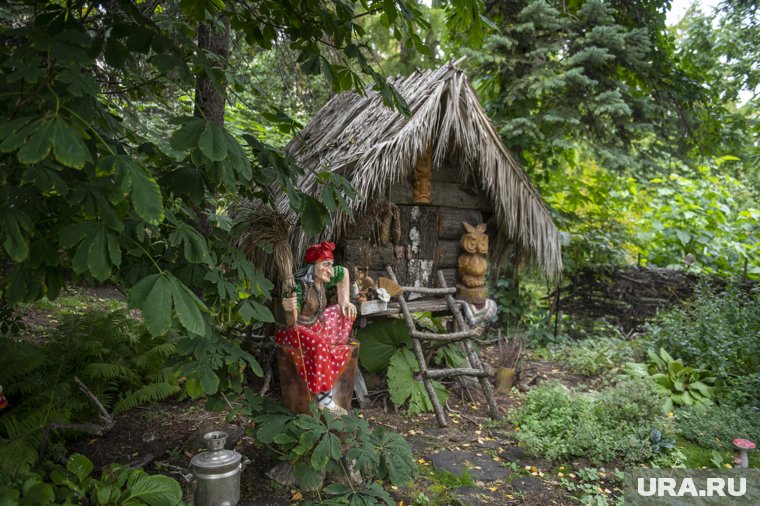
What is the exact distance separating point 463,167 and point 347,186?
10.1 ft

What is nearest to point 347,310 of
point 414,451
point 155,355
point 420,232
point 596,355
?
point 414,451

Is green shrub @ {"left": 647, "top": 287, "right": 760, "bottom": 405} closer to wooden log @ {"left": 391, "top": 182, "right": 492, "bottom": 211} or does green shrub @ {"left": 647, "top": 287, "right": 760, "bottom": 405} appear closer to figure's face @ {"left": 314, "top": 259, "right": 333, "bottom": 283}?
wooden log @ {"left": 391, "top": 182, "right": 492, "bottom": 211}

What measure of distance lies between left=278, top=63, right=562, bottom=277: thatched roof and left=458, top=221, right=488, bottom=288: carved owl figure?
39 cm

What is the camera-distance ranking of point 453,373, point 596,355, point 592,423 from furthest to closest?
point 596,355, point 453,373, point 592,423

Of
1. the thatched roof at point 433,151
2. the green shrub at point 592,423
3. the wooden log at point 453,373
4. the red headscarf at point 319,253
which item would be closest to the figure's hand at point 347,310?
the red headscarf at point 319,253

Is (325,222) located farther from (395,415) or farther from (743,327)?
(743,327)

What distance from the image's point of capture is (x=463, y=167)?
17.9 ft

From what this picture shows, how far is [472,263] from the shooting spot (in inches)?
217

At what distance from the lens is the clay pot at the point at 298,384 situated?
371 centimetres

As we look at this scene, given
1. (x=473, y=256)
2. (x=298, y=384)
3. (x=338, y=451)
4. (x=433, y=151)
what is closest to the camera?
(x=338, y=451)

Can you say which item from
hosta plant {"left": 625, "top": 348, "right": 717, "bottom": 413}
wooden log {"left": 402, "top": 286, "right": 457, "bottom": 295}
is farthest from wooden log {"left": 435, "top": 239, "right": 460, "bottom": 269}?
hosta plant {"left": 625, "top": 348, "right": 717, "bottom": 413}

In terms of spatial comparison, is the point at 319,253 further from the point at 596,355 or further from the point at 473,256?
the point at 596,355

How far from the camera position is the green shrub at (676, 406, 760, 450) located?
4.29 metres

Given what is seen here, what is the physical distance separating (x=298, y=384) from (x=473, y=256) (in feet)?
8.75
